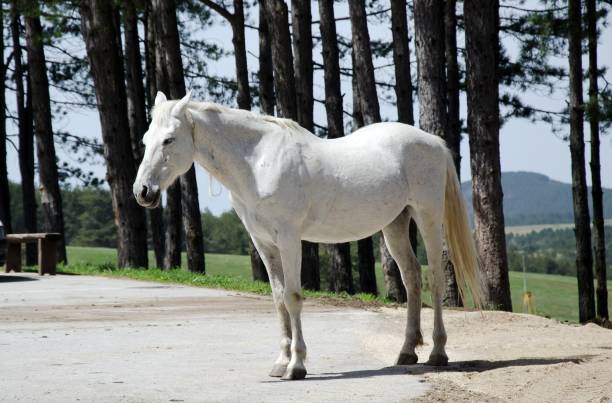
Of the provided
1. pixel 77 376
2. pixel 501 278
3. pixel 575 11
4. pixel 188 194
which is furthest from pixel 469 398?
pixel 575 11

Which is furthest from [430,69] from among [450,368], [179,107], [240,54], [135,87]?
[135,87]

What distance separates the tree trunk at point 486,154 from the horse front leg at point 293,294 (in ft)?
22.9

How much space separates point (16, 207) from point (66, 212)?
14.3 meters

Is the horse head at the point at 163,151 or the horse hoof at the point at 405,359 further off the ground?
the horse head at the point at 163,151

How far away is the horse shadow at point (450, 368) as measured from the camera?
806cm

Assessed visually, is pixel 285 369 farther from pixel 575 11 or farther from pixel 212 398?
→ pixel 575 11

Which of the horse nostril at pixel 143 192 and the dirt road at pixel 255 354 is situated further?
the horse nostril at pixel 143 192

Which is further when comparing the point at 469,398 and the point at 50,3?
the point at 50,3

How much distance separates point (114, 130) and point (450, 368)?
1503 cm

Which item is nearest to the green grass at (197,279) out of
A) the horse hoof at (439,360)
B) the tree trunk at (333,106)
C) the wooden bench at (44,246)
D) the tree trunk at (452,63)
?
the wooden bench at (44,246)

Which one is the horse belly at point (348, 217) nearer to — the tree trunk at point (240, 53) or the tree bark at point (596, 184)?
the tree trunk at point (240, 53)

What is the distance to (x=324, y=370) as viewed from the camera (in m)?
8.43

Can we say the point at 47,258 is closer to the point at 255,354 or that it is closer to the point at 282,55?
the point at 282,55

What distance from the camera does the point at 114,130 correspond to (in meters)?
22.2
